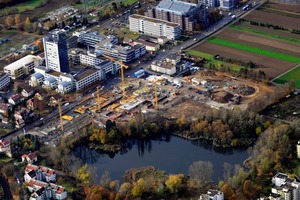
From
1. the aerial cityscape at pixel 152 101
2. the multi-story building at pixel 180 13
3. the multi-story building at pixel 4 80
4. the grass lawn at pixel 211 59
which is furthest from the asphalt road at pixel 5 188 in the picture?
the multi-story building at pixel 180 13

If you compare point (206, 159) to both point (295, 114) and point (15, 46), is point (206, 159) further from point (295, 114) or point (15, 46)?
point (15, 46)

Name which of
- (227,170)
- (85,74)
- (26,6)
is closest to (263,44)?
(85,74)

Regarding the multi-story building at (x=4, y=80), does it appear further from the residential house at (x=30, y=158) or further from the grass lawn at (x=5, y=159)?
the residential house at (x=30, y=158)

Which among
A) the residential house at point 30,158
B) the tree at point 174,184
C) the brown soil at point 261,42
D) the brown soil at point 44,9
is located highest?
the brown soil at point 261,42

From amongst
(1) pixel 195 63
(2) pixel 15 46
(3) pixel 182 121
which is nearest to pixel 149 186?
(3) pixel 182 121

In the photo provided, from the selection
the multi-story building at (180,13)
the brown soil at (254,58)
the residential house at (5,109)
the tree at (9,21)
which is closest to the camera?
the residential house at (5,109)

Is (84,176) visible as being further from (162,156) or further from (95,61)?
(95,61)

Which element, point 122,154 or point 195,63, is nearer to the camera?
point 122,154
